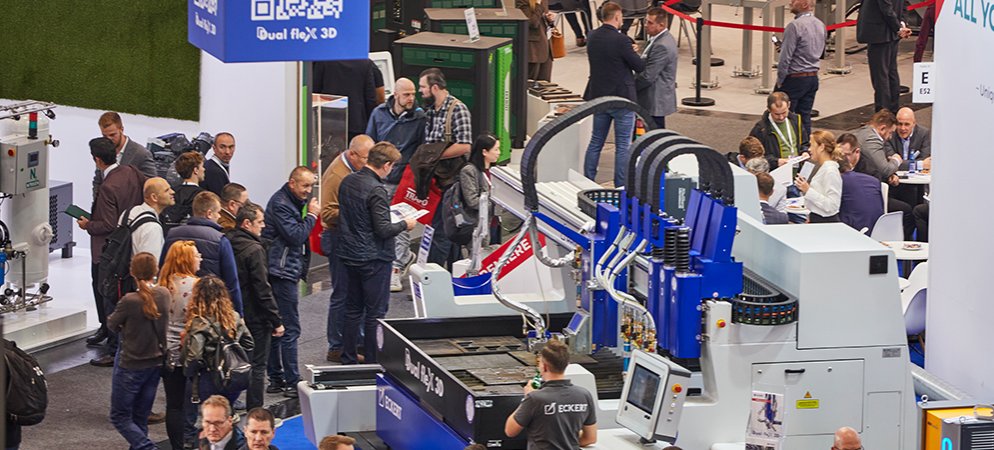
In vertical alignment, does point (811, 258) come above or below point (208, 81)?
below

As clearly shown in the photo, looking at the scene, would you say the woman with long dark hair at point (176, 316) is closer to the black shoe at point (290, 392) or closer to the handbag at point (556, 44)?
the black shoe at point (290, 392)

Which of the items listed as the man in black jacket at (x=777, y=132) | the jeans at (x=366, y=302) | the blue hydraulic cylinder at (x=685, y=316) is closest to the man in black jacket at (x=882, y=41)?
the man in black jacket at (x=777, y=132)

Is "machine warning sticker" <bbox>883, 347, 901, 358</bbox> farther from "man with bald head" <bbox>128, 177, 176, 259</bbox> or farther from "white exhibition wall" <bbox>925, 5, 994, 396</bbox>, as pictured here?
"man with bald head" <bbox>128, 177, 176, 259</bbox>

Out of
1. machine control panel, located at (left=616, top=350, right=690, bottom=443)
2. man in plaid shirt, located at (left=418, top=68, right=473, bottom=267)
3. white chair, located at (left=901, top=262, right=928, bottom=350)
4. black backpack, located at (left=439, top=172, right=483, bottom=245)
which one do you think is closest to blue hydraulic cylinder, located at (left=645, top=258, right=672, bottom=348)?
machine control panel, located at (left=616, top=350, right=690, bottom=443)

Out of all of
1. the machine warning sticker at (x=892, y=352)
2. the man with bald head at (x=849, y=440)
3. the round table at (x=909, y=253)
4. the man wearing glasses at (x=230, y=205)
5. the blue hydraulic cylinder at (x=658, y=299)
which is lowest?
the man with bald head at (x=849, y=440)

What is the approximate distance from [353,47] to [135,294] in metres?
1.94

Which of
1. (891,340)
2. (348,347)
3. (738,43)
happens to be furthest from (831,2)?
(891,340)

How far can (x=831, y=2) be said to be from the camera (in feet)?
63.5

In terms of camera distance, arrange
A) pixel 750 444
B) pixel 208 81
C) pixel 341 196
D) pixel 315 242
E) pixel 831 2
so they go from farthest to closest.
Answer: pixel 831 2 → pixel 208 81 → pixel 315 242 → pixel 341 196 → pixel 750 444

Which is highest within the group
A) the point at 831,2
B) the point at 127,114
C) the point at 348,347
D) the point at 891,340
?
the point at 831,2

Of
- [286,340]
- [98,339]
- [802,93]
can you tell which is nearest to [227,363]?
[286,340]

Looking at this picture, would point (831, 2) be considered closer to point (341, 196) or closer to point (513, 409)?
point (341, 196)

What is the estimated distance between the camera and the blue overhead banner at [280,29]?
7.86 m

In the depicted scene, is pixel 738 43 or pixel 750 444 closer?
pixel 750 444
